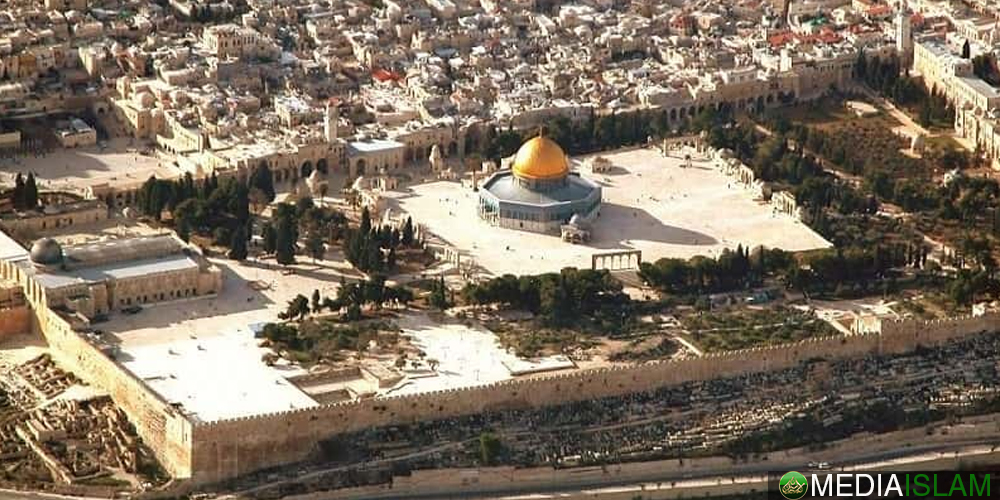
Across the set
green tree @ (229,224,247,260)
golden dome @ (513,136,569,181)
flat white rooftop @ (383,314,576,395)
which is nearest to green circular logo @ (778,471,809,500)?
flat white rooftop @ (383,314,576,395)

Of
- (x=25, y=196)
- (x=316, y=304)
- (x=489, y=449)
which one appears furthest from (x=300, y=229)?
(x=489, y=449)

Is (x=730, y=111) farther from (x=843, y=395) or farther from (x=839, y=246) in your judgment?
(x=843, y=395)

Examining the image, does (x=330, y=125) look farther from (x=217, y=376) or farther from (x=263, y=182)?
(x=217, y=376)

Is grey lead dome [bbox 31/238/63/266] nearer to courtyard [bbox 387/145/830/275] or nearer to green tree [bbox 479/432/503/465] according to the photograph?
courtyard [bbox 387/145/830/275]

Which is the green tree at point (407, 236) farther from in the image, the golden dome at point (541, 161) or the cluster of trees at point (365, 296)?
the golden dome at point (541, 161)

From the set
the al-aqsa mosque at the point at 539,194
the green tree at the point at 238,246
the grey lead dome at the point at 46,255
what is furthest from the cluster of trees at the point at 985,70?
the grey lead dome at the point at 46,255
